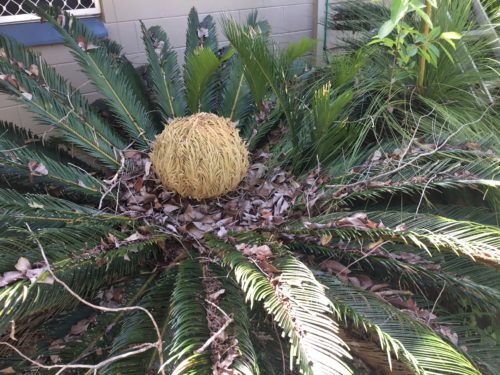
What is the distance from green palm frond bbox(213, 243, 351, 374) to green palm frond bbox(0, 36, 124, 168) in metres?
1.28

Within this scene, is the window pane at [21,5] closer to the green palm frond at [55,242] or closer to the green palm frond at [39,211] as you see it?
the green palm frond at [39,211]

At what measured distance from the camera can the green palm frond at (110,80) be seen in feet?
8.44

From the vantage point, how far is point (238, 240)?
191cm

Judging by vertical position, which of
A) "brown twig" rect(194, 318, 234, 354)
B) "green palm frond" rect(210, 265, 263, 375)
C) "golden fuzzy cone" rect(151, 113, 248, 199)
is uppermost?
"golden fuzzy cone" rect(151, 113, 248, 199)

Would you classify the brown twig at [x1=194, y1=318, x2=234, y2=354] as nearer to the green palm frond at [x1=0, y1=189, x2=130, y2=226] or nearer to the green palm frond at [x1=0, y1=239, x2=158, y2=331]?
the green palm frond at [x1=0, y1=239, x2=158, y2=331]

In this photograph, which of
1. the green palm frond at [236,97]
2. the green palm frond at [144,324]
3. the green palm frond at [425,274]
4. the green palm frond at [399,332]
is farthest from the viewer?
the green palm frond at [236,97]

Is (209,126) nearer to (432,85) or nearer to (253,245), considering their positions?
(253,245)

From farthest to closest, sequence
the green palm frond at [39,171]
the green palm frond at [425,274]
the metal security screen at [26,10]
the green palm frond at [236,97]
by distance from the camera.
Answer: the metal security screen at [26,10] < the green palm frond at [236,97] < the green palm frond at [39,171] < the green palm frond at [425,274]

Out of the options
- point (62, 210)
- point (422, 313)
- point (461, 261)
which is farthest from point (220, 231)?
point (461, 261)

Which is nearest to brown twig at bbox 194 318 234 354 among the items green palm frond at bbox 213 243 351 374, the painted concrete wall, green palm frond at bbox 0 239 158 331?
green palm frond at bbox 213 243 351 374

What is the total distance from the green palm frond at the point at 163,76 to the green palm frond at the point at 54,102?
15.3 inches

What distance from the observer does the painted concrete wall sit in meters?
3.14

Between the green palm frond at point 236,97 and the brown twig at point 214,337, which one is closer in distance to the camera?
the brown twig at point 214,337

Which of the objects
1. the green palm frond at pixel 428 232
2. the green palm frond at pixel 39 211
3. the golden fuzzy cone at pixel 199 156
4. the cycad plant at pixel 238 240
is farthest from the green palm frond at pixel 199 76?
the green palm frond at pixel 428 232
